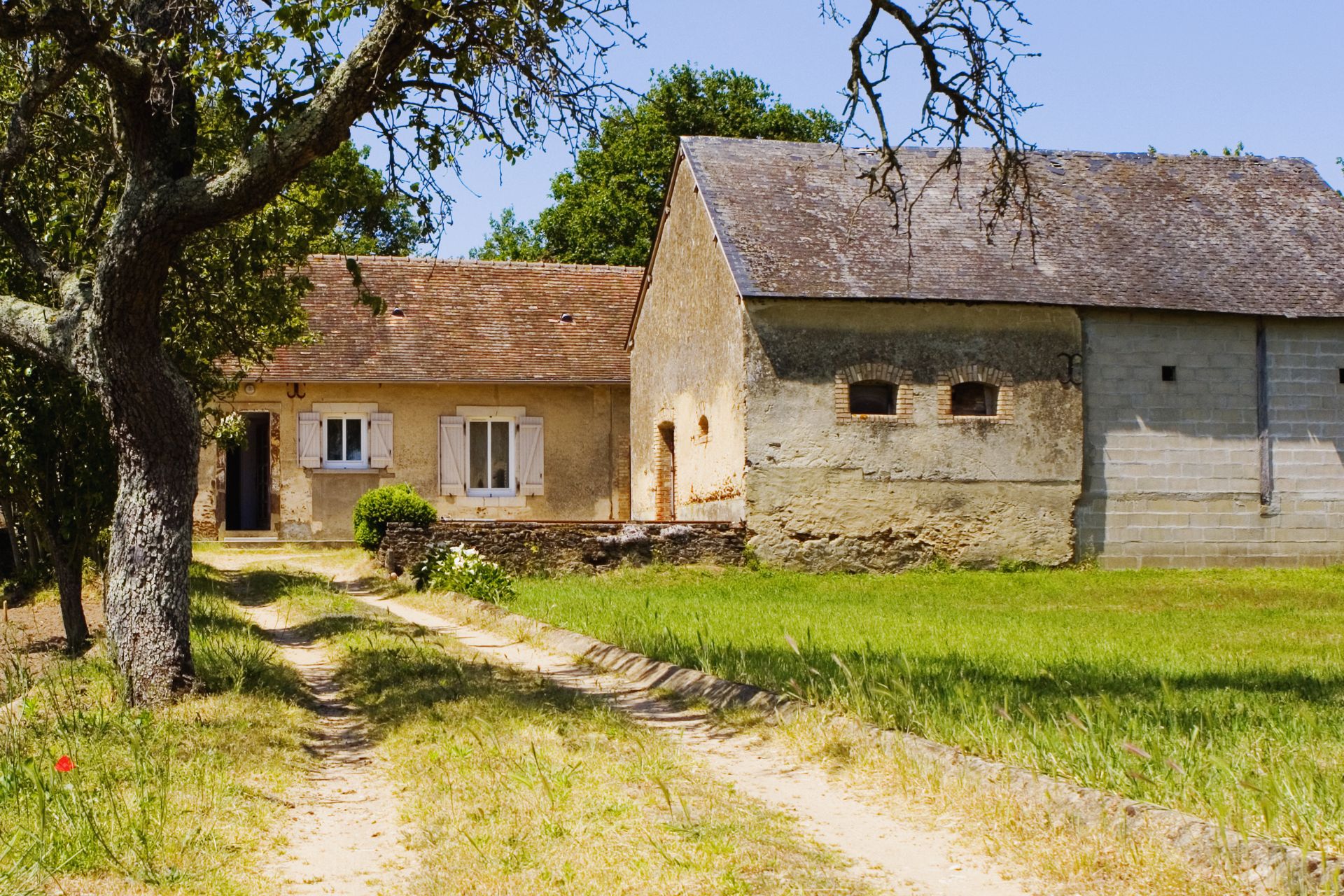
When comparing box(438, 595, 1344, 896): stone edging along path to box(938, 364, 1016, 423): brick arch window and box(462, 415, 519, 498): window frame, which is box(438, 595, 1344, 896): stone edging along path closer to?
box(938, 364, 1016, 423): brick arch window

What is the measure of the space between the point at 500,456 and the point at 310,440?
3.38 m

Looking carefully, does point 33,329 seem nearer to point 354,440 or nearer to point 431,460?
point 431,460

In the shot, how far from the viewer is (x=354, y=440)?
80.1ft

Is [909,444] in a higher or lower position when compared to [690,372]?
lower

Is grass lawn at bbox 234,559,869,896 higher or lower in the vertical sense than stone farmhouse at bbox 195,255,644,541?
lower

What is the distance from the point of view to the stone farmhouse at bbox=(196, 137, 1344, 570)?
1878cm

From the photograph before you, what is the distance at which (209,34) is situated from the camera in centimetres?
791

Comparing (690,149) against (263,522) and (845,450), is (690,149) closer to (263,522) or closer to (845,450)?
(845,450)

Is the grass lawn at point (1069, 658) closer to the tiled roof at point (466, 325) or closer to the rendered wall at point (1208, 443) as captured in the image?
the rendered wall at point (1208, 443)

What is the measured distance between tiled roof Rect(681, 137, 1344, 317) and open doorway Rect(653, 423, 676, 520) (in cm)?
431

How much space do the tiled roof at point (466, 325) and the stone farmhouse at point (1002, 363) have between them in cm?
260

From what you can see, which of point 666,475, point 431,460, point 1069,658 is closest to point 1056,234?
point 666,475

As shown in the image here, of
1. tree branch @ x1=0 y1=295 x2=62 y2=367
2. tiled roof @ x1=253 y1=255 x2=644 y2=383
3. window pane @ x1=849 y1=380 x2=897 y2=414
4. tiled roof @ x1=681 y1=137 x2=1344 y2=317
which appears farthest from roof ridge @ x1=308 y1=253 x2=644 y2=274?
tree branch @ x1=0 y1=295 x2=62 y2=367

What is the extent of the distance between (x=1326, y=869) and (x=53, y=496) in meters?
10.4
